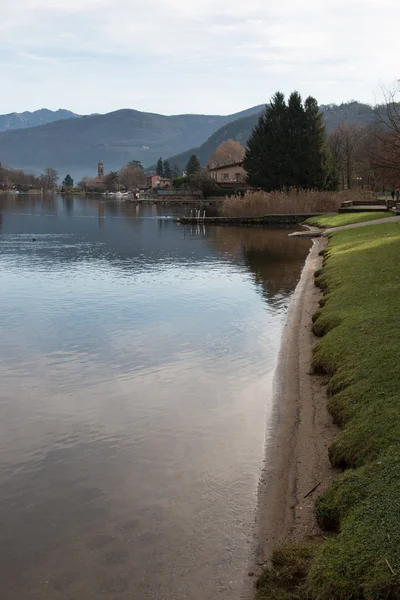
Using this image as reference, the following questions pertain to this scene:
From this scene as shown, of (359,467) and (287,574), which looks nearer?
(287,574)

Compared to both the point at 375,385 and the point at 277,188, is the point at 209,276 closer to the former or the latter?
the point at 375,385

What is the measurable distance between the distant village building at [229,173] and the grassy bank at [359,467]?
109 m

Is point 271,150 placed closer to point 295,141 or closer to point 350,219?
point 295,141

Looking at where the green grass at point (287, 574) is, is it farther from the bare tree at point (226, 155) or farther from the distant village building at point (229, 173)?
the bare tree at point (226, 155)

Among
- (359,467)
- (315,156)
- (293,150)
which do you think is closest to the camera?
(359,467)

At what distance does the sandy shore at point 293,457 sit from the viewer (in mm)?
6664

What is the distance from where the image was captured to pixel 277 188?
244 ft

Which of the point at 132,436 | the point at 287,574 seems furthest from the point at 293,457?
the point at 287,574

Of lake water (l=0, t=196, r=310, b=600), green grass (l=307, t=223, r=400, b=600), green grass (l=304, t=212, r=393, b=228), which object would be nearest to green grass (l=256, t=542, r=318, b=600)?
green grass (l=307, t=223, r=400, b=600)

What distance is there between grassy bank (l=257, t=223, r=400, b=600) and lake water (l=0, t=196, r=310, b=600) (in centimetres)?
89

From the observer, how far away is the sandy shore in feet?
21.9

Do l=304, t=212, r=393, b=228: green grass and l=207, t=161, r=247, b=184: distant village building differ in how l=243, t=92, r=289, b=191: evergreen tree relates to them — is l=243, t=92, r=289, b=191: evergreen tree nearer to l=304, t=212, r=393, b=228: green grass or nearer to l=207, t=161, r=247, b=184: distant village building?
l=304, t=212, r=393, b=228: green grass

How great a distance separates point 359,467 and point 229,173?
122670 millimetres

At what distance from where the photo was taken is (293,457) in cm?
853
